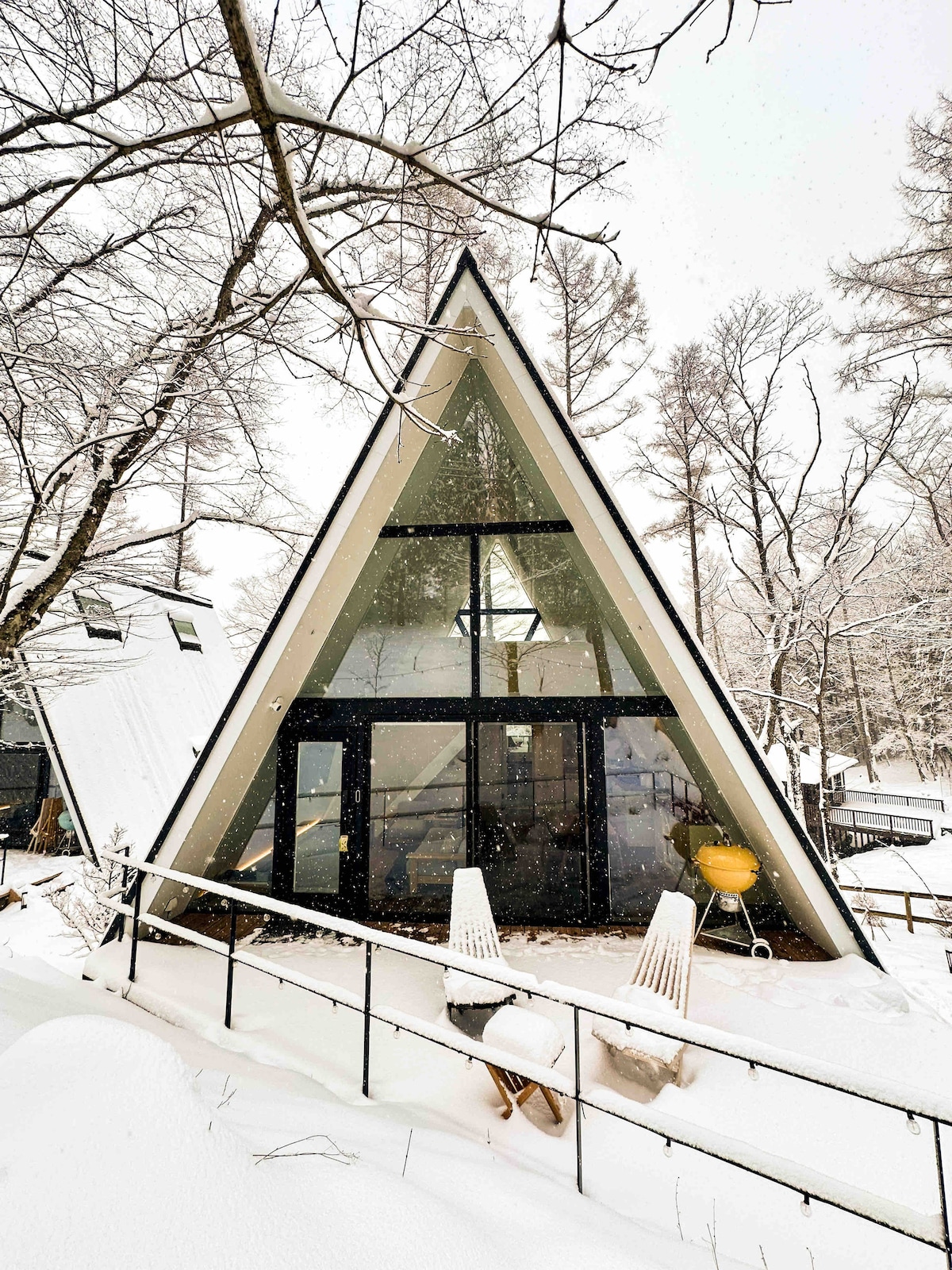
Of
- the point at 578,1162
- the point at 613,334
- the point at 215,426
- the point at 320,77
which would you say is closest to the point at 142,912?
the point at 578,1162

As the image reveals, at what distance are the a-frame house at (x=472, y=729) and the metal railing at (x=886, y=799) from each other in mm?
19229

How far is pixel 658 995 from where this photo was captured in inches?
142

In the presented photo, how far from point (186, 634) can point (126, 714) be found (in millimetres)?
3619

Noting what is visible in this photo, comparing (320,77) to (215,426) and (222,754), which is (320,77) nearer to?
(215,426)

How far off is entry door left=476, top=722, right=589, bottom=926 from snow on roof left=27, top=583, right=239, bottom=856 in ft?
13.2

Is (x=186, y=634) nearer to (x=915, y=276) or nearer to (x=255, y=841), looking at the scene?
(x=255, y=841)

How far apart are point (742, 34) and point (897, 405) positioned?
10.9 m

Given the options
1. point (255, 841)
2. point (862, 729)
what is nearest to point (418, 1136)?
point (255, 841)

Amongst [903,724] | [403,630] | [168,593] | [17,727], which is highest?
[168,593]

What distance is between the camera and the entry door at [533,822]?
5.86 metres

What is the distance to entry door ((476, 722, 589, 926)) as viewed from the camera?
5855 millimetres

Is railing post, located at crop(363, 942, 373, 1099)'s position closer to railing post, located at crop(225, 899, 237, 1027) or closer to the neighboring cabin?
railing post, located at crop(225, 899, 237, 1027)

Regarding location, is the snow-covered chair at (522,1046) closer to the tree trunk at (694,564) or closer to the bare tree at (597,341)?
the tree trunk at (694,564)

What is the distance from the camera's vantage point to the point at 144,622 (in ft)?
41.3
